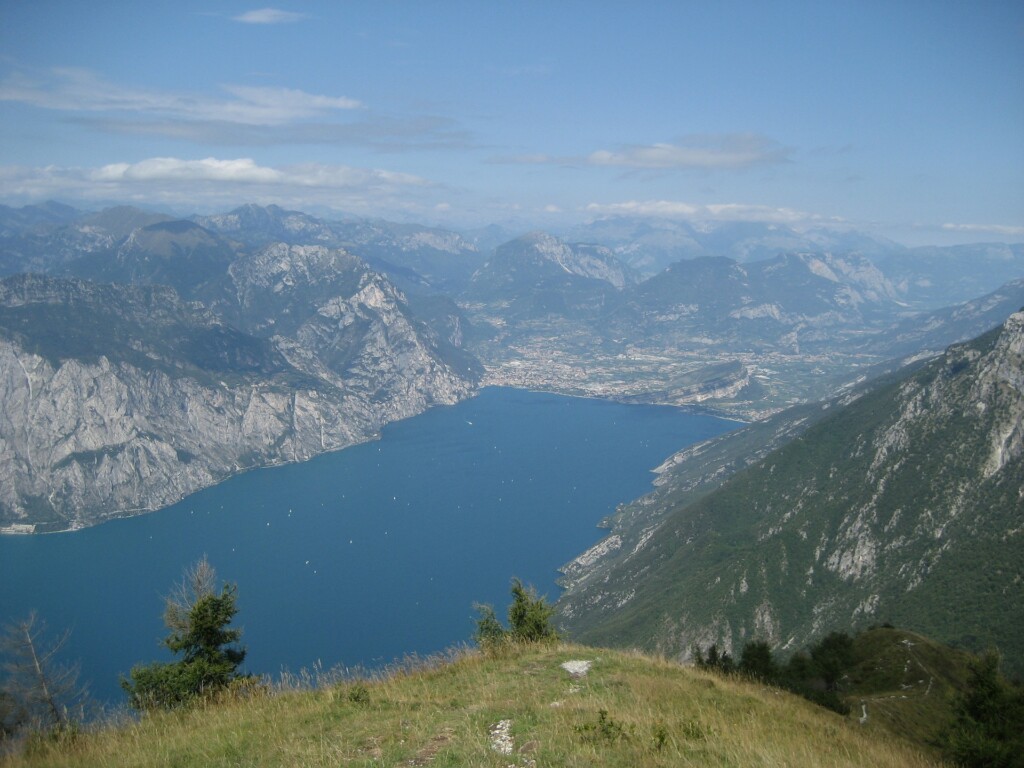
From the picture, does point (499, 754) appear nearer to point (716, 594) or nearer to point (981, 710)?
point (981, 710)

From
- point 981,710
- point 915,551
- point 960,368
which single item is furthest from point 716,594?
point 981,710

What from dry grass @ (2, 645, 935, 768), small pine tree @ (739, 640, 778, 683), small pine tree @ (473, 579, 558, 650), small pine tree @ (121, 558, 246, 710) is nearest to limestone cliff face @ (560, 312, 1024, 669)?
small pine tree @ (739, 640, 778, 683)

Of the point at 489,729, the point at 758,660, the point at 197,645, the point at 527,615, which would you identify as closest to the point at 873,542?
the point at 758,660

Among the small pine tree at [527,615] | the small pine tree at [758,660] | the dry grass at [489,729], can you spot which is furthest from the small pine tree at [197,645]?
the small pine tree at [758,660]

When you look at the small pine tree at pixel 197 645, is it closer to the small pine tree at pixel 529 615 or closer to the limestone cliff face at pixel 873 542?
the small pine tree at pixel 529 615

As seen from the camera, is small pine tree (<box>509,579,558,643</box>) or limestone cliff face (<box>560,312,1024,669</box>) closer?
small pine tree (<box>509,579,558,643</box>)

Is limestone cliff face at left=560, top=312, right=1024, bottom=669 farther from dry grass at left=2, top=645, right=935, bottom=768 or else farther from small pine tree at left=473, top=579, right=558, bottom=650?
dry grass at left=2, top=645, right=935, bottom=768
